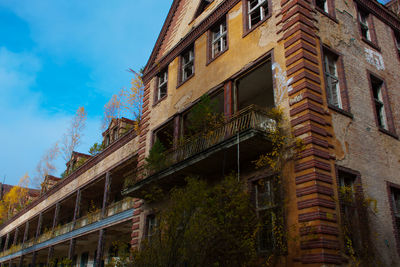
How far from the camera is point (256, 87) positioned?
695 inches

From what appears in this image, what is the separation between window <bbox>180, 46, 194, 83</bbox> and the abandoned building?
0.05 m

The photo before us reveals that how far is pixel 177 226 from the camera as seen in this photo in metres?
8.90

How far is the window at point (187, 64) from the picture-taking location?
18219 millimetres

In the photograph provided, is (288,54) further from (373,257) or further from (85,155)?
(85,155)

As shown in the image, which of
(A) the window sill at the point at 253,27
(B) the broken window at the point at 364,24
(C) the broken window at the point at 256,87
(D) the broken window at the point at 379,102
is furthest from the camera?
(B) the broken window at the point at 364,24

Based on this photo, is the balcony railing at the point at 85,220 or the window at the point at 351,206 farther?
the balcony railing at the point at 85,220

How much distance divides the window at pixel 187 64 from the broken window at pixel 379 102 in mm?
7743

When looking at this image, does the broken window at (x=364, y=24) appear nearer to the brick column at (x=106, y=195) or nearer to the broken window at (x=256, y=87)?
the broken window at (x=256, y=87)

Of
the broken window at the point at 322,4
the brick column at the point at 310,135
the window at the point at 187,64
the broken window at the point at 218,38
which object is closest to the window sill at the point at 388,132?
the brick column at the point at 310,135

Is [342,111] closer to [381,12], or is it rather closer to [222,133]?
[222,133]

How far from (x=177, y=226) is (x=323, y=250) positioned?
363 cm

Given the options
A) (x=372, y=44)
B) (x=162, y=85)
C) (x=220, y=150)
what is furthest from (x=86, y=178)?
(x=372, y=44)

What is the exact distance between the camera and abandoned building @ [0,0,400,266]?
1064cm

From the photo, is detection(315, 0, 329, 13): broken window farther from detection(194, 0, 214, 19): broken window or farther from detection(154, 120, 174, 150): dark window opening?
detection(154, 120, 174, 150): dark window opening
